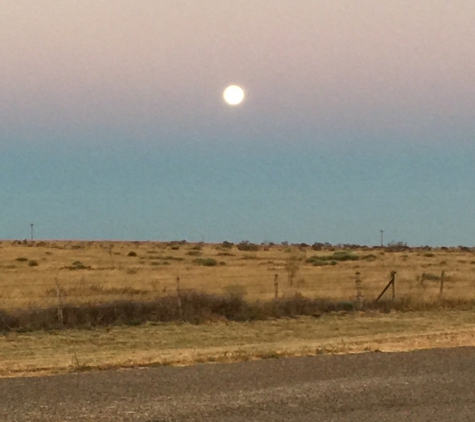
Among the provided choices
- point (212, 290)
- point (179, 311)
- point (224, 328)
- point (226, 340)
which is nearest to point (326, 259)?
point (212, 290)

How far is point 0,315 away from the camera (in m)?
22.6

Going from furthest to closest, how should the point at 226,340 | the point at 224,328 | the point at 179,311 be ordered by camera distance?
the point at 179,311 → the point at 224,328 → the point at 226,340

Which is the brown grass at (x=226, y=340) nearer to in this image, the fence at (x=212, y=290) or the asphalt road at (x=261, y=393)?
the asphalt road at (x=261, y=393)

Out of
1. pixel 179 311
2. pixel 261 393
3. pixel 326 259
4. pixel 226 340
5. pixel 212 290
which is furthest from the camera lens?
pixel 326 259

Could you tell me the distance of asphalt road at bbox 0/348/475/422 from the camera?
9.10 metres

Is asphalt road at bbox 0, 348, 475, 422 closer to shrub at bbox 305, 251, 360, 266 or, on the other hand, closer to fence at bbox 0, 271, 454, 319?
fence at bbox 0, 271, 454, 319

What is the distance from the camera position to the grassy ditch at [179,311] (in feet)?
75.5

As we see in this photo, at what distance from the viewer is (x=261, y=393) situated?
34.0 feet

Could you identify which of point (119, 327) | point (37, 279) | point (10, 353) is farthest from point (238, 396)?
point (37, 279)

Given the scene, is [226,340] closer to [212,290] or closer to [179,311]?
[179,311]

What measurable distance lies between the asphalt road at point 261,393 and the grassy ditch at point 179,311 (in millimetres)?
11306

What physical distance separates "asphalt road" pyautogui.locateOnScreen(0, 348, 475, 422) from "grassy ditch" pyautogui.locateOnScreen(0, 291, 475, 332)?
11306 mm

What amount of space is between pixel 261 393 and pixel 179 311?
14702 millimetres

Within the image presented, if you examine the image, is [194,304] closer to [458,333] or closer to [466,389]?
[458,333]
